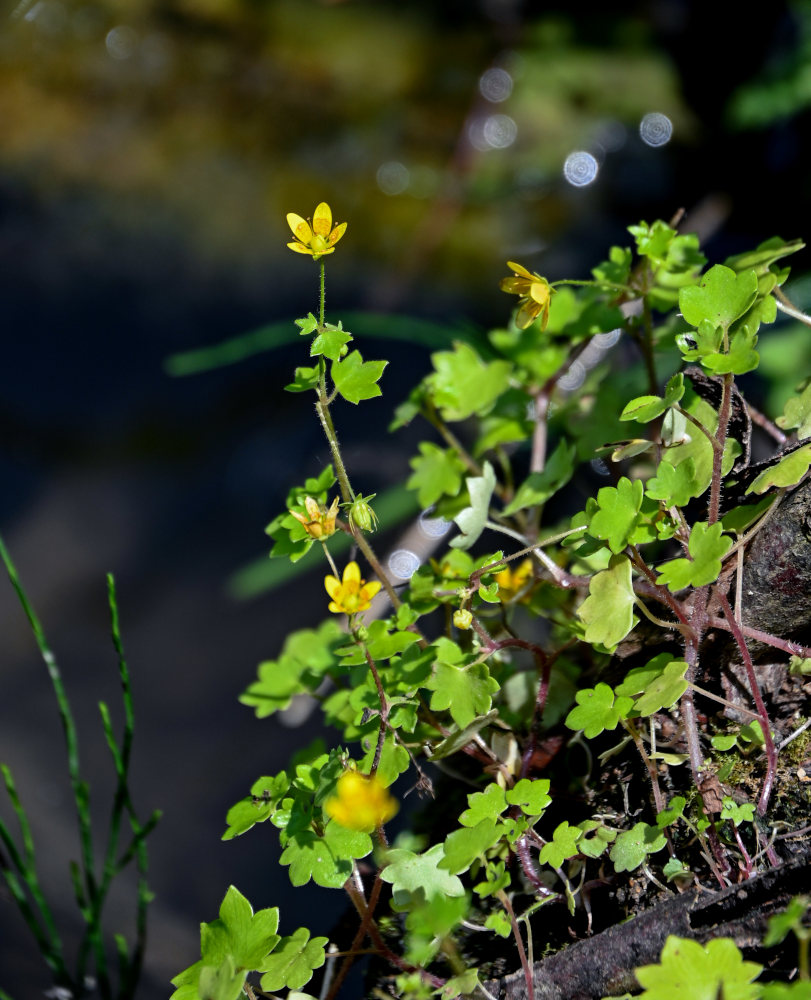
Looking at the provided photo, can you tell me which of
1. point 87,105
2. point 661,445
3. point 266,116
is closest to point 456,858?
point 661,445

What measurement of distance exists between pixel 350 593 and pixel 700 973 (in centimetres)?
50

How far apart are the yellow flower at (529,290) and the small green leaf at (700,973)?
671 mm

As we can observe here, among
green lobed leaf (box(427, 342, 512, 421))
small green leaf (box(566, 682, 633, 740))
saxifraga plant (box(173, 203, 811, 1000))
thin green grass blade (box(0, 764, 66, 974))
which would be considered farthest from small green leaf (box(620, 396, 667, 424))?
thin green grass blade (box(0, 764, 66, 974))

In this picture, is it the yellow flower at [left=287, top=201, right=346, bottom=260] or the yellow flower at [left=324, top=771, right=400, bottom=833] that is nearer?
the yellow flower at [left=324, top=771, right=400, bottom=833]

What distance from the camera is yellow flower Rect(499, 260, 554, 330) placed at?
3.07ft

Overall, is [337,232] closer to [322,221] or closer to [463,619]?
[322,221]

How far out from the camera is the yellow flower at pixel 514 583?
122 cm

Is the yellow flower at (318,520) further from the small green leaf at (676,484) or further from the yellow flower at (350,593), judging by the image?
the small green leaf at (676,484)

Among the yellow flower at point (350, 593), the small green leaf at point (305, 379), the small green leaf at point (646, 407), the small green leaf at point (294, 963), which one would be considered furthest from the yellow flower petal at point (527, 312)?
the small green leaf at point (294, 963)

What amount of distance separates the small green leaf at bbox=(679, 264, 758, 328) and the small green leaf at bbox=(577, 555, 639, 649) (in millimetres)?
306

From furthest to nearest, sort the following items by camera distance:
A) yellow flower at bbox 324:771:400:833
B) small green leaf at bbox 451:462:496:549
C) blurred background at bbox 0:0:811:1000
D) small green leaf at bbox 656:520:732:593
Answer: blurred background at bbox 0:0:811:1000
small green leaf at bbox 451:462:496:549
small green leaf at bbox 656:520:732:593
yellow flower at bbox 324:771:400:833

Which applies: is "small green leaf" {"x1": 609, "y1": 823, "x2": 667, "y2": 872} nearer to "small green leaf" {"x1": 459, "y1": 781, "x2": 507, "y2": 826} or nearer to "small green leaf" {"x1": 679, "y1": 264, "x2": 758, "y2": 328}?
"small green leaf" {"x1": 459, "y1": 781, "x2": 507, "y2": 826}

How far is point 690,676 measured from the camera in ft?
3.14

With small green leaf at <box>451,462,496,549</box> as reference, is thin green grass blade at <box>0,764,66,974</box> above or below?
below
